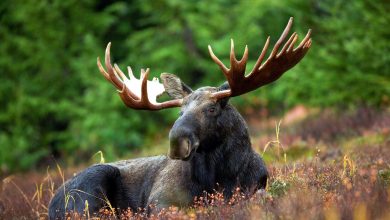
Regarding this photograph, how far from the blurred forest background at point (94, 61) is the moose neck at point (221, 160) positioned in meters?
12.3

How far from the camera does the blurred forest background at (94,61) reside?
2056 centimetres

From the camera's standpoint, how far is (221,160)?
6.34 meters

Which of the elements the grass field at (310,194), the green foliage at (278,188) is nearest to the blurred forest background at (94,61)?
the grass field at (310,194)

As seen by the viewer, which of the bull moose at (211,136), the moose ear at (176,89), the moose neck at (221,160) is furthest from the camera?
the moose ear at (176,89)

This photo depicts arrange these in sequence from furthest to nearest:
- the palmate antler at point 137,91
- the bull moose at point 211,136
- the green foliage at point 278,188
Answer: the palmate antler at point 137,91 → the bull moose at point 211,136 → the green foliage at point 278,188

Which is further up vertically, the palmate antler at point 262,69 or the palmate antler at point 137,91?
the palmate antler at point 262,69

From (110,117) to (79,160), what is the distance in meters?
1.61

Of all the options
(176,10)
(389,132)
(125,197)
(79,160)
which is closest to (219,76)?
(176,10)

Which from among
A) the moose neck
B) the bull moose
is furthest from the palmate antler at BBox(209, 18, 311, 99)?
the moose neck

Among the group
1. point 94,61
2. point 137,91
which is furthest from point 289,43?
point 94,61

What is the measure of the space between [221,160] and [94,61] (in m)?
15.4

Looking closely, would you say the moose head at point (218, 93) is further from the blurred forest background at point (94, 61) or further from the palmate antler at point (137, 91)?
the blurred forest background at point (94, 61)

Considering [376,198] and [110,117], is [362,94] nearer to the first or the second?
[110,117]

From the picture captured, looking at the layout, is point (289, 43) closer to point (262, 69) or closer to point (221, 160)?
point (262, 69)
